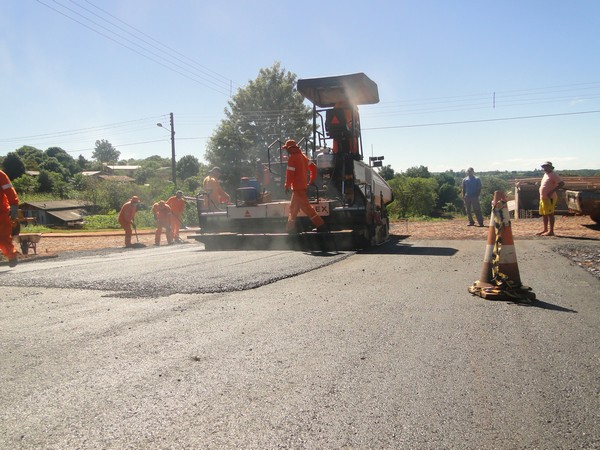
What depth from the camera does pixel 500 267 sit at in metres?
5.79

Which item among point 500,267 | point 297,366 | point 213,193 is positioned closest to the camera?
point 297,366

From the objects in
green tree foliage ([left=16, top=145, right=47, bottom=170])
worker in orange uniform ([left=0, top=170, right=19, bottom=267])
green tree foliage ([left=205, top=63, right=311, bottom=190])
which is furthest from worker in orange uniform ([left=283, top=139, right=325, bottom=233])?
green tree foliage ([left=16, top=145, right=47, bottom=170])

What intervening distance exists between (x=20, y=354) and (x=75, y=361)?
1.72 feet

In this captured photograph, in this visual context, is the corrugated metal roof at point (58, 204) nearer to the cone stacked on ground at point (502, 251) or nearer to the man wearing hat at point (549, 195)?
the man wearing hat at point (549, 195)

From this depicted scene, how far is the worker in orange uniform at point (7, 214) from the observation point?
381 inches

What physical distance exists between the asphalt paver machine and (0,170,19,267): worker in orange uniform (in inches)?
155

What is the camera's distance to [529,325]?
449cm

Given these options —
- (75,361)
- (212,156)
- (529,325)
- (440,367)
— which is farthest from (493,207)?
(212,156)

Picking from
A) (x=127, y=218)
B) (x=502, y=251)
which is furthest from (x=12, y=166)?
(x=502, y=251)

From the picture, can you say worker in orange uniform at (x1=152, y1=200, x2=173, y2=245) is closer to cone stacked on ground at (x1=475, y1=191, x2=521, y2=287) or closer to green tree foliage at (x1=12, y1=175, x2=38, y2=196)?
cone stacked on ground at (x1=475, y1=191, x2=521, y2=287)

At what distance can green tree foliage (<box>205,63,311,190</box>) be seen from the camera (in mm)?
45656

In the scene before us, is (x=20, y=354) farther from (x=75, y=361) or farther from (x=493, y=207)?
(x=493, y=207)

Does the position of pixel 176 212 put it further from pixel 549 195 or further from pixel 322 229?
pixel 549 195

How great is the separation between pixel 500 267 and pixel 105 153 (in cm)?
17400
